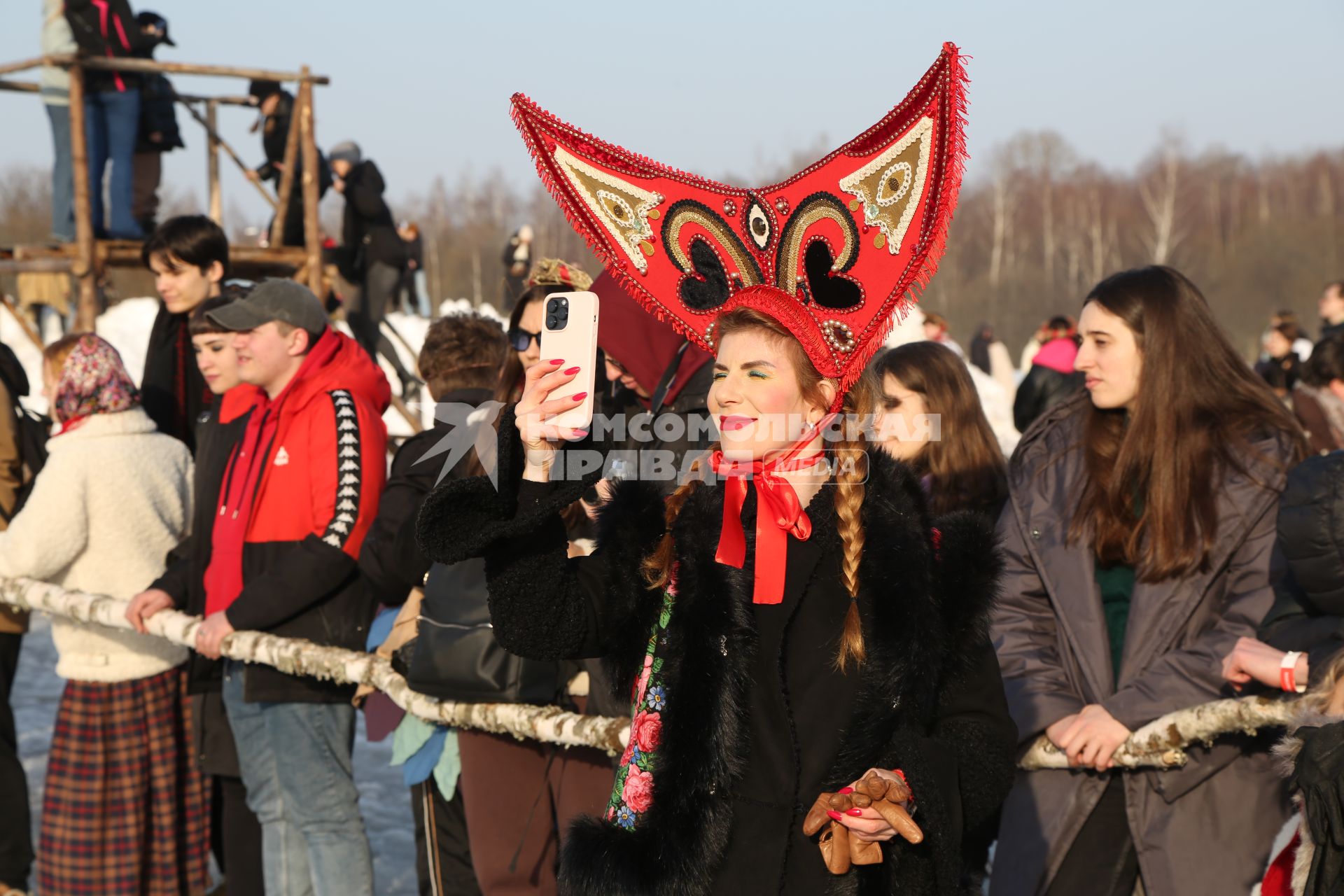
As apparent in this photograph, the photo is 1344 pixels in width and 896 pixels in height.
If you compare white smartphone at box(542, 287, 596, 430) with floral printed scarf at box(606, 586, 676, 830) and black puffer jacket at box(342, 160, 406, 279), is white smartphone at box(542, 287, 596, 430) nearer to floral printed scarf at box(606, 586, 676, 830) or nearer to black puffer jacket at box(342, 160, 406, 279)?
floral printed scarf at box(606, 586, 676, 830)

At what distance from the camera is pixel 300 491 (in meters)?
4.50

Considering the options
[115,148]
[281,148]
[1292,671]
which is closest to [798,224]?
[1292,671]

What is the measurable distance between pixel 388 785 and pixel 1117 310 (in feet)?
16.1

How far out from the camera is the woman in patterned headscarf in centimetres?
499

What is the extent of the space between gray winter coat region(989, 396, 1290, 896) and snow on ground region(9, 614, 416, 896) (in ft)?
10.2

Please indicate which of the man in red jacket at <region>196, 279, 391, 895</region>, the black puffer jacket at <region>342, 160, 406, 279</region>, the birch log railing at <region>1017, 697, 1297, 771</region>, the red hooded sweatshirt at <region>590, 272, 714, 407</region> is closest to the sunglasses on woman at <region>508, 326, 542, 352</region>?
the red hooded sweatshirt at <region>590, 272, 714, 407</region>

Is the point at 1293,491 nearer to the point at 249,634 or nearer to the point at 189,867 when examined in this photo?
the point at 249,634

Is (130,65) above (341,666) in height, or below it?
above

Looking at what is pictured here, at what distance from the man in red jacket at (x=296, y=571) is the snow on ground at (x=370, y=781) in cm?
108

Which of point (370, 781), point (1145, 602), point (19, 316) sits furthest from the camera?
point (19, 316)

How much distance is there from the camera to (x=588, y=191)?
8.47 feet

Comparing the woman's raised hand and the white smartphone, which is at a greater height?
the white smartphone

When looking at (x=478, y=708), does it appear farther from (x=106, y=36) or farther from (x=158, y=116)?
(x=158, y=116)

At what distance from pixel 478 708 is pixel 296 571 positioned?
2.93 feet
